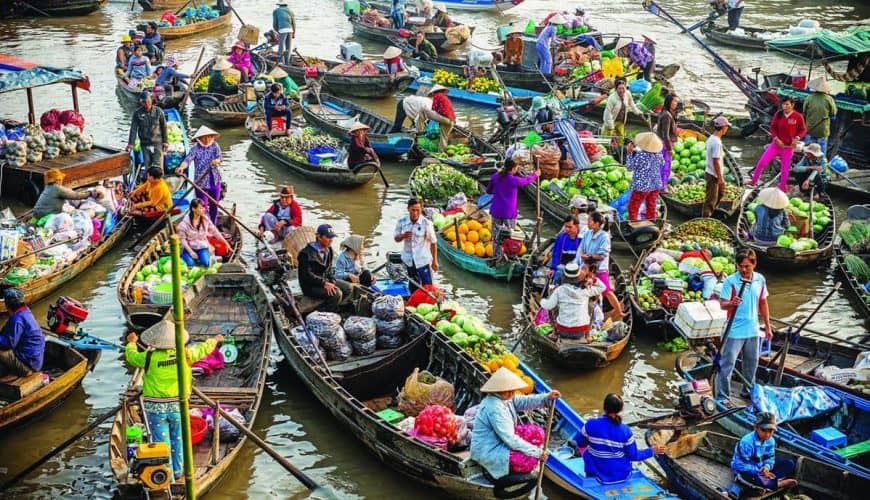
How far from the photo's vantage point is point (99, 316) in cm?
1298

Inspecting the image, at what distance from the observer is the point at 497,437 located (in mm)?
8172

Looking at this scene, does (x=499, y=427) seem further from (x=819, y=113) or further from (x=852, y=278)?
(x=819, y=113)

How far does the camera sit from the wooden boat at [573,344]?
10.9 m

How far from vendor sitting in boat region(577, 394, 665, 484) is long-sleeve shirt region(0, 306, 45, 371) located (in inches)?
225

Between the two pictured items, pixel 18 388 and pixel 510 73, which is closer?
pixel 18 388

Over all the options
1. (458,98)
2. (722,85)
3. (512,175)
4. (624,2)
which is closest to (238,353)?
(512,175)

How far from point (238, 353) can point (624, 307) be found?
4.86 m

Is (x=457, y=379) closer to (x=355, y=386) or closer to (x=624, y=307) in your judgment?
(x=355, y=386)

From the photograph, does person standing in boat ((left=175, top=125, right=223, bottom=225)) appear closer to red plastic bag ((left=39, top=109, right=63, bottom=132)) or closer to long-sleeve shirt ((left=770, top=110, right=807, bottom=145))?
red plastic bag ((left=39, top=109, right=63, bottom=132))

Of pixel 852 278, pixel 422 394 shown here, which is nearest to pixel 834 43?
pixel 852 278

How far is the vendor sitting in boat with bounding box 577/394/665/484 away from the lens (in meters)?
8.10

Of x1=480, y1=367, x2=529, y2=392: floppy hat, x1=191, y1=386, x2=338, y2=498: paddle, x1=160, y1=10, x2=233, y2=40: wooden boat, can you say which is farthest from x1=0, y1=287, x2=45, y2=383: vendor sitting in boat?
x1=160, y1=10, x2=233, y2=40: wooden boat

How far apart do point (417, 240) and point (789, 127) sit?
7.29 metres

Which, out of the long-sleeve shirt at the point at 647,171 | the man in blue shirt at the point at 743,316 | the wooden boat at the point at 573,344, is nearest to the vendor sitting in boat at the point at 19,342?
the wooden boat at the point at 573,344
